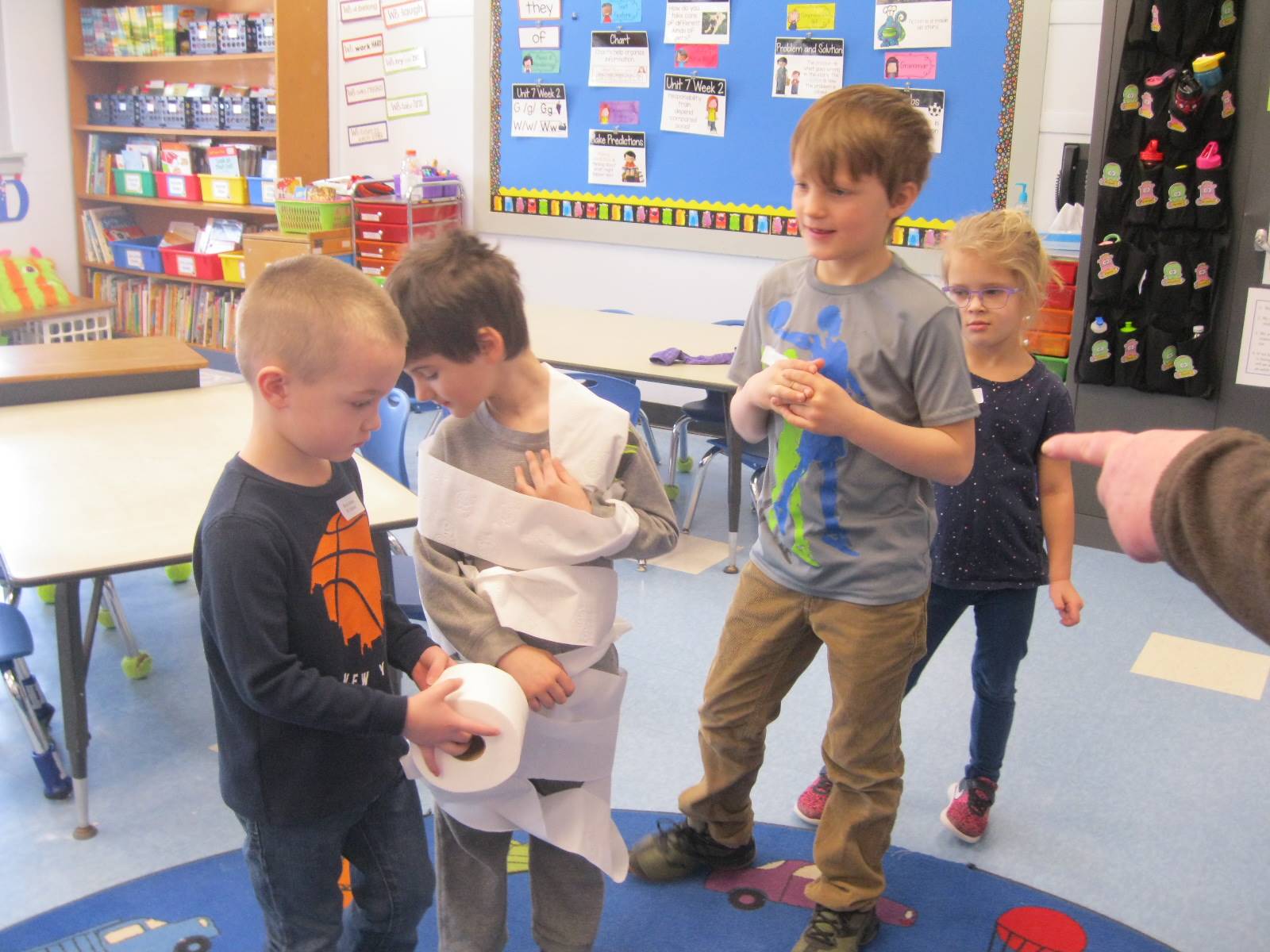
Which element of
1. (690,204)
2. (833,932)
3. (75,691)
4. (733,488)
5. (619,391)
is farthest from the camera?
(690,204)

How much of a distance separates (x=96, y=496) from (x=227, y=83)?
4.71 m

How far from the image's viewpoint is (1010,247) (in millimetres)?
1852

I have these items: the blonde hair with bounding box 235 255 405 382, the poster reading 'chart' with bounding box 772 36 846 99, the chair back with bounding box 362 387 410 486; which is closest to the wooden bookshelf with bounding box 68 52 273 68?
the poster reading 'chart' with bounding box 772 36 846 99

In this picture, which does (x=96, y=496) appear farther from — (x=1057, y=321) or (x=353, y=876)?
(x=1057, y=321)

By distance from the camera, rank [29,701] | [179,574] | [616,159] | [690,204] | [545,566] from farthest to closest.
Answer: [616,159]
[690,204]
[179,574]
[29,701]
[545,566]

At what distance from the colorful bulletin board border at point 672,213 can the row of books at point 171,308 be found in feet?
5.53

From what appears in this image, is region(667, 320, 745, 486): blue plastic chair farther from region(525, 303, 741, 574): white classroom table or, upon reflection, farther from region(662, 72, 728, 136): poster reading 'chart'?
region(662, 72, 728, 136): poster reading 'chart'

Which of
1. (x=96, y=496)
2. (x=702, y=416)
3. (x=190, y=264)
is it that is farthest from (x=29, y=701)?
(x=190, y=264)

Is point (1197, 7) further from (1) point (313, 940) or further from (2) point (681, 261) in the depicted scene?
(1) point (313, 940)

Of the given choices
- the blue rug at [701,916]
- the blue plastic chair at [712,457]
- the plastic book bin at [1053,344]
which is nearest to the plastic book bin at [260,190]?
the blue plastic chair at [712,457]

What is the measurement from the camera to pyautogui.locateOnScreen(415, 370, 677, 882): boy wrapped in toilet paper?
1401mm

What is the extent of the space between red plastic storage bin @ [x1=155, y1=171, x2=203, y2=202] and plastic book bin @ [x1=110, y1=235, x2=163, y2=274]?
313mm

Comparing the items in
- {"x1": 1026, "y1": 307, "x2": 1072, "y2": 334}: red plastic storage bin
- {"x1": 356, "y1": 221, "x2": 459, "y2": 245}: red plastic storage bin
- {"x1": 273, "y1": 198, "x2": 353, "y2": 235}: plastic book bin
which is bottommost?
{"x1": 1026, "y1": 307, "x2": 1072, "y2": 334}: red plastic storage bin

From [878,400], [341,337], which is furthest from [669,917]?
[341,337]
